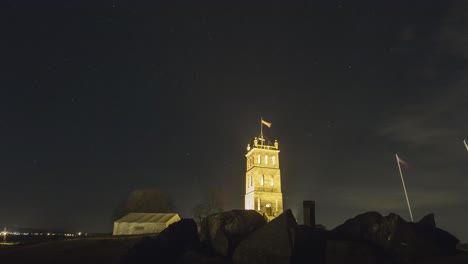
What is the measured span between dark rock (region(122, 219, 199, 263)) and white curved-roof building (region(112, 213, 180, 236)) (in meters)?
37.7

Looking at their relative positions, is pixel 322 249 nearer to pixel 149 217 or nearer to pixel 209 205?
pixel 149 217

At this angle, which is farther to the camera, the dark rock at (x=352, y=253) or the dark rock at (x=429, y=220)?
the dark rock at (x=429, y=220)

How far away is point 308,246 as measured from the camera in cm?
1420

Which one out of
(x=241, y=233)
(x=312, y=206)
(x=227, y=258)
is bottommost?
(x=227, y=258)

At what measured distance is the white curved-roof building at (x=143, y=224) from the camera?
5378 cm

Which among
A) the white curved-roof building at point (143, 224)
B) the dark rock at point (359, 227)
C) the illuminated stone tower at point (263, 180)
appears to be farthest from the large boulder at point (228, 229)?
the illuminated stone tower at point (263, 180)

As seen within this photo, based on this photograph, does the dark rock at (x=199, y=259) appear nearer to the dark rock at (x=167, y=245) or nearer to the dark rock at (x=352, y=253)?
the dark rock at (x=167, y=245)

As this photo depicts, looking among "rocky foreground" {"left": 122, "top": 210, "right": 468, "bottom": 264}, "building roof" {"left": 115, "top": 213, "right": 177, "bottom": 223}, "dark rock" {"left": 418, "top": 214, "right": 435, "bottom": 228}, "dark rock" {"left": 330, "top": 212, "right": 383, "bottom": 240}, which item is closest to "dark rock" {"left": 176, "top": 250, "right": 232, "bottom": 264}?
"rocky foreground" {"left": 122, "top": 210, "right": 468, "bottom": 264}

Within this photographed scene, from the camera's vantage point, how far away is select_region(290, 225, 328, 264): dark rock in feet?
44.8

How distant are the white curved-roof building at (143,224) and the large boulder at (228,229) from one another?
3938cm

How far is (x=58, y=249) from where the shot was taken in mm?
26094

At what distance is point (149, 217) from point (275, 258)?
160 feet

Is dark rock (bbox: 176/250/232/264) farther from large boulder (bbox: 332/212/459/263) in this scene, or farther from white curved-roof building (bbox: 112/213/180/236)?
white curved-roof building (bbox: 112/213/180/236)

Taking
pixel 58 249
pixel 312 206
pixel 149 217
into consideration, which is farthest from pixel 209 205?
pixel 312 206
